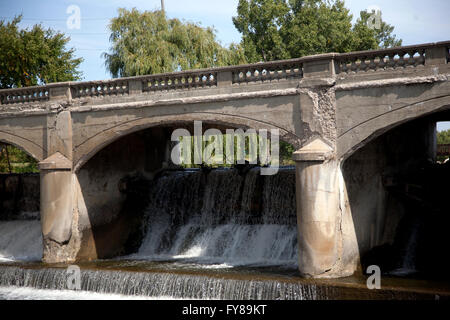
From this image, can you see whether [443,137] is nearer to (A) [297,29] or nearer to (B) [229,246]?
(A) [297,29]

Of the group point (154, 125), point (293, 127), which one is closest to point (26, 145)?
point (154, 125)

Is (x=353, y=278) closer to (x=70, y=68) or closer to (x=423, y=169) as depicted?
(x=423, y=169)

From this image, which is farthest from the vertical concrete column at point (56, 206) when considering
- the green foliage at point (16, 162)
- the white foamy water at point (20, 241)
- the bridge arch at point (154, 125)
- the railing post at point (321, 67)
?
the green foliage at point (16, 162)

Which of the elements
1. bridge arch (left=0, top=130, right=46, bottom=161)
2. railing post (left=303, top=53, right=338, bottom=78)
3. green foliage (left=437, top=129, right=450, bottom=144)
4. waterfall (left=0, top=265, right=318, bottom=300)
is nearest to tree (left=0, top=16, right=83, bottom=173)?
bridge arch (left=0, top=130, right=46, bottom=161)

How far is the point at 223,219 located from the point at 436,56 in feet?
27.3

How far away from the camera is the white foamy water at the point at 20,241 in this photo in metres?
18.3

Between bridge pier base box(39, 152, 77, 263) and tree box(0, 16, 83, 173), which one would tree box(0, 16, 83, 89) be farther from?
bridge pier base box(39, 152, 77, 263)

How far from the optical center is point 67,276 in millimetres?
14508

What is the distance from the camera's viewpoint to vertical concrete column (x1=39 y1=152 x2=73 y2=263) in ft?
53.0

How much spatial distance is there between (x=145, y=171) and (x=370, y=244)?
29.0 ft

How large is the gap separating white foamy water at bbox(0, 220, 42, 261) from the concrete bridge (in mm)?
2528

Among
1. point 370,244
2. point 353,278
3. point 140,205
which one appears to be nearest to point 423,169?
point 370,244

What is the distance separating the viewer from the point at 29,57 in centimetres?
2833

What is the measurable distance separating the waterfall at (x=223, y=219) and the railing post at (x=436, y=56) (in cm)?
603
